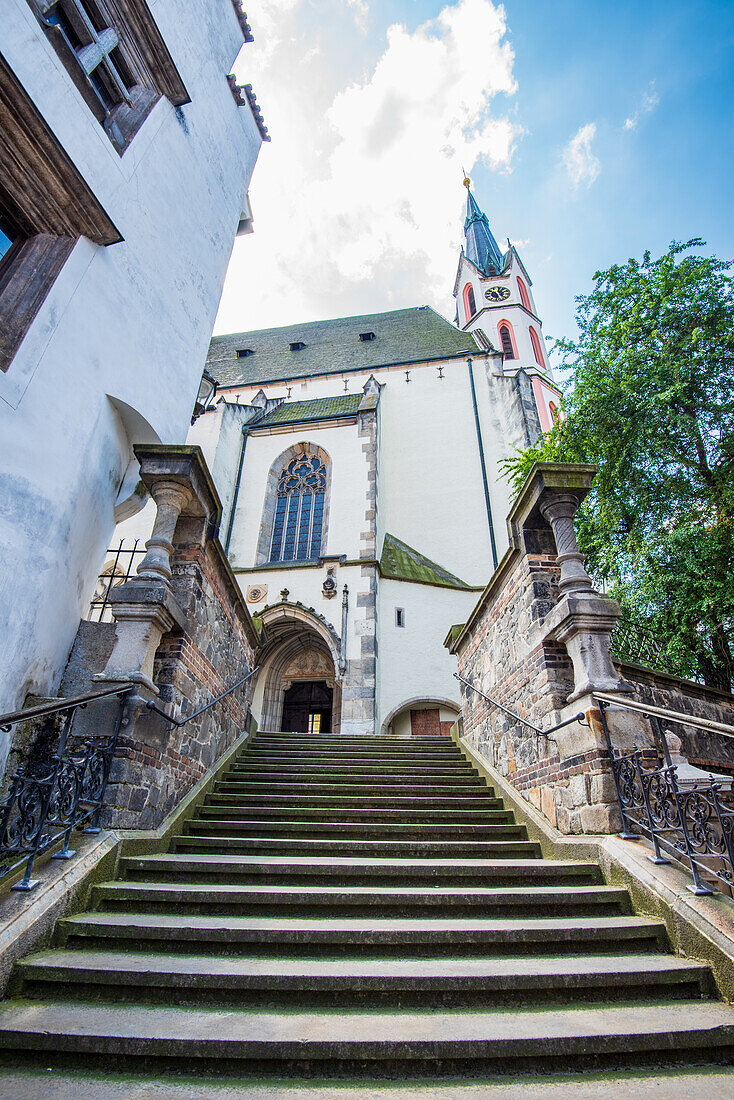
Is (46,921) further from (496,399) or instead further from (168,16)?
(496,399)

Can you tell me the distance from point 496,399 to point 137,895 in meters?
18.2

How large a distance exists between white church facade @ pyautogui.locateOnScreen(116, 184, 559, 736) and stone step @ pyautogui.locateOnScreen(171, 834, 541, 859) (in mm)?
7315

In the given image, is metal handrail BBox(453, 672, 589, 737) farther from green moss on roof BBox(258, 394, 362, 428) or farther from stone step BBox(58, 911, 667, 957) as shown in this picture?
green moss on roof BBox(258, 394, 362, 428)

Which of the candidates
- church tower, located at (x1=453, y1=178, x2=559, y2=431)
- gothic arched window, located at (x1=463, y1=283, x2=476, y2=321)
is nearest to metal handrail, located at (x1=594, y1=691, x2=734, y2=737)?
church tower, located at (x1=453, y1=178, x2=559, y2=431)

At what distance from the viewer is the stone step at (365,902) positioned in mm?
3328

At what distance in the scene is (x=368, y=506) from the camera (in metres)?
14.6

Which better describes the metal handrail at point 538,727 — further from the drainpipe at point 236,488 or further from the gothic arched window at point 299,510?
the drainpipe at point 236,488

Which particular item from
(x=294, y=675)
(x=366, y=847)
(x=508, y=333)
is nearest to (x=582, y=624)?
(x=366, y=847)

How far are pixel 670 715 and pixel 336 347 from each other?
76.6 feet

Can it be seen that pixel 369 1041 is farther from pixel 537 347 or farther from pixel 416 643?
pixel 537 347

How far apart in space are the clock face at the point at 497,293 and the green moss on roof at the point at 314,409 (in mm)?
11350

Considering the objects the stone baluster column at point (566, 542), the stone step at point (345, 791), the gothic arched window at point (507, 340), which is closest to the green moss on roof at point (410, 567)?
the stone step at point (345, 791)

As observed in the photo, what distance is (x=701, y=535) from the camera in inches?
360

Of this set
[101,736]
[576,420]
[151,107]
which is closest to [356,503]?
[576,420]
